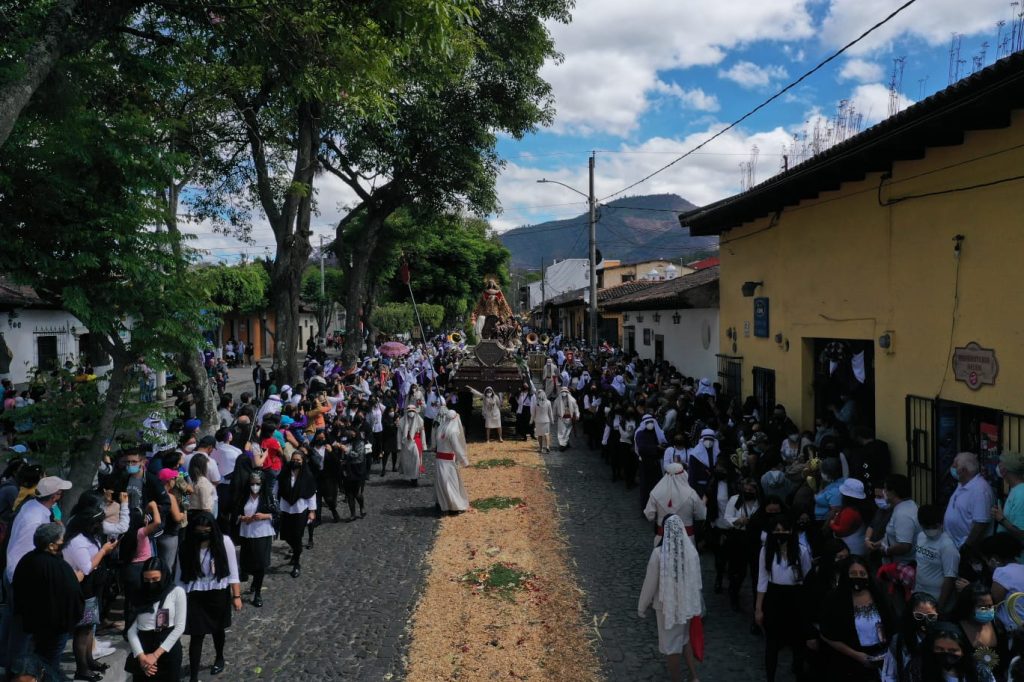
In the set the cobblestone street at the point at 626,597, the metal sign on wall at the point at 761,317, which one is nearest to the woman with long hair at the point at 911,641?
the cobblestone street at the point at 626,597

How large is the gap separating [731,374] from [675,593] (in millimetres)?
9770

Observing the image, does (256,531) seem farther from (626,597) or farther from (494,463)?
(494,463)

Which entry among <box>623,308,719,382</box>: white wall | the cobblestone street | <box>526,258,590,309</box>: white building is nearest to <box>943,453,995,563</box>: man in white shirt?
the cobblestone street

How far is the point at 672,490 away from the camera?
7098mm

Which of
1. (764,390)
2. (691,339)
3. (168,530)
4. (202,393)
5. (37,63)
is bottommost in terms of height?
(168,530)

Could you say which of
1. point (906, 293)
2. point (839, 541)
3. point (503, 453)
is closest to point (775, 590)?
point (839, 541)

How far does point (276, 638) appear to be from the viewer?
282 inches

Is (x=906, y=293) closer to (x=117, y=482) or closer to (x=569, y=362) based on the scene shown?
(x=117, y=482)

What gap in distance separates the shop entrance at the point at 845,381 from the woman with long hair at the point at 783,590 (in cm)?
463

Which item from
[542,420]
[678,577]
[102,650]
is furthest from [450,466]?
[678,577]

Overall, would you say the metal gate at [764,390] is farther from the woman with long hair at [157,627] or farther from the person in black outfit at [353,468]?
the woman with long hair at [157,627]

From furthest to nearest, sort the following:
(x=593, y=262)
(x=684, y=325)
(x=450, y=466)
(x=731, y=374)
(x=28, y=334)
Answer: (x=593, y=262) < (x=28, y=334) < (x=684, y=325) < (x=731, y=374) < (x=450, y=466)

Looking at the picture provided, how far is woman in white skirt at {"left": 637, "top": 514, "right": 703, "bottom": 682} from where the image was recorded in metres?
6.06

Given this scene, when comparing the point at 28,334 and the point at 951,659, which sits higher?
the point at 28,334
